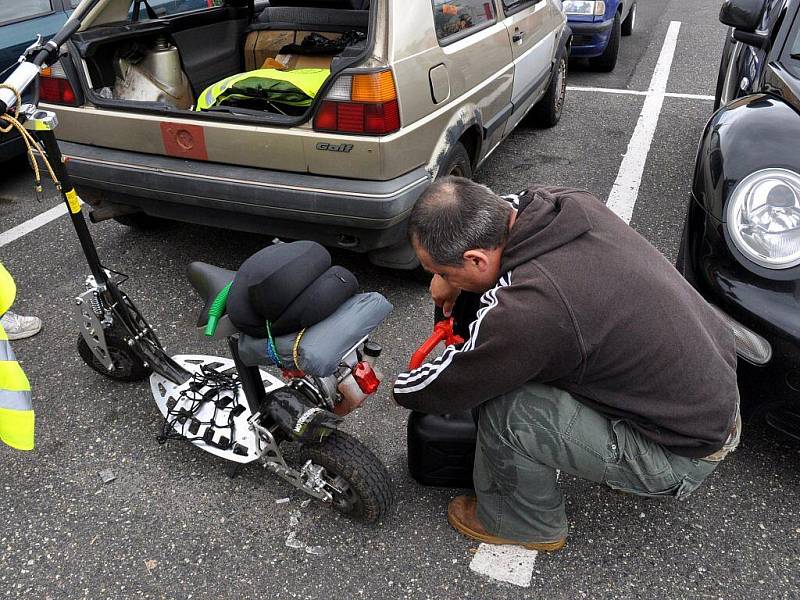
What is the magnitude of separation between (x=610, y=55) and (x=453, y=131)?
4.67 m

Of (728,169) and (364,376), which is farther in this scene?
(728,169)

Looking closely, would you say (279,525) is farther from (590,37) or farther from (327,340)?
(590,37)

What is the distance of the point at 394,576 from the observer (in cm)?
198

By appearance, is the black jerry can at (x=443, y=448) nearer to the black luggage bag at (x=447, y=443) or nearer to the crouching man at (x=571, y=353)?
the black luggage bag at (x=447, y=443)

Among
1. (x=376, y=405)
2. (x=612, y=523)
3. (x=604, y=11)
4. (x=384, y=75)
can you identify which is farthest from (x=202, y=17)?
(x=604, y=11)

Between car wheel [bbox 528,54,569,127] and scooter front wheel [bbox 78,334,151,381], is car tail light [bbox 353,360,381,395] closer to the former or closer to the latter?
scooter front wheel [bbox 78,334,151,381]

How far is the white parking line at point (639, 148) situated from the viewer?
421 cm

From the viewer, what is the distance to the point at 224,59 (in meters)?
4.10

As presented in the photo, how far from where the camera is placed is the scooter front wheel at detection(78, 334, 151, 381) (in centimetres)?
256

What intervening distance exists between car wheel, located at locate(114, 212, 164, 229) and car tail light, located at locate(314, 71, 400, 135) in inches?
66.7

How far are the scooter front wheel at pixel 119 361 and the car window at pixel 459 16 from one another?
197 centimetres

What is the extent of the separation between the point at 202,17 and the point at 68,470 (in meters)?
2.97

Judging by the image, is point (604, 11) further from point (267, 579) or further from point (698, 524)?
point (267, 579)

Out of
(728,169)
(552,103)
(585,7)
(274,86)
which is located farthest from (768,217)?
(585,7)
